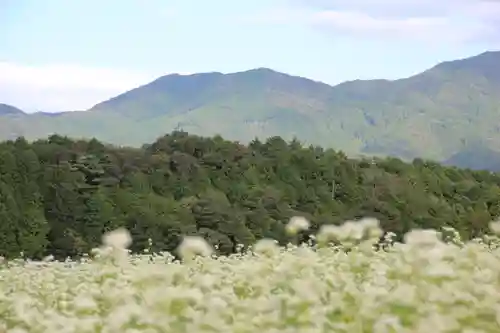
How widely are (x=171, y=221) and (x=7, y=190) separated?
7217 mm

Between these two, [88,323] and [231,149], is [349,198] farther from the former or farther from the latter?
[88,323]

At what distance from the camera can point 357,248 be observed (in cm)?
497

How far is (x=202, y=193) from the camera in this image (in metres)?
46.5

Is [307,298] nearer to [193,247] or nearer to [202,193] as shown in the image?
[193,247]

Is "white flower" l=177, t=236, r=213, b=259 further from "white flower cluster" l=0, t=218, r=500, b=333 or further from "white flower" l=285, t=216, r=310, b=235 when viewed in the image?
"white flower" l=285, t=216, r=310, b=235

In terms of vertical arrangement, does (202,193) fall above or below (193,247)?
below

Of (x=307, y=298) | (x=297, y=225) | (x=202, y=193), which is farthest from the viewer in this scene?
(x=202, y=193)

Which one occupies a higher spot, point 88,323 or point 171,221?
point 88,323

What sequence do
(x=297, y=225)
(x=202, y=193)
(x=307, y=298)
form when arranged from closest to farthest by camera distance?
(x=307, y=298) → (x=297, y=225) → (x=202, y=193)

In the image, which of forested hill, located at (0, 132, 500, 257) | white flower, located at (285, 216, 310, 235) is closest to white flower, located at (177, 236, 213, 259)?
white flower, located at (285, 216, 310, 235)

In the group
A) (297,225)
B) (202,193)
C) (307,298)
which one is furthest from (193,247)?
(202,193)

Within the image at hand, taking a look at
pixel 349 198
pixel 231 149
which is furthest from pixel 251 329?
pixel 231 149

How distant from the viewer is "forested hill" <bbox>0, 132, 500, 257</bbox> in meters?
40.5

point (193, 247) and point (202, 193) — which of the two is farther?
point (202, 193)
